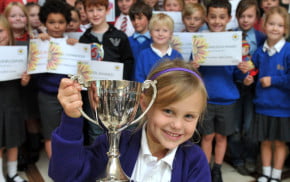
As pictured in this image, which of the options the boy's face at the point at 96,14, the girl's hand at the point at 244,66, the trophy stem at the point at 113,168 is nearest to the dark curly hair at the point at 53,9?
the boy's face at the point at 96,14

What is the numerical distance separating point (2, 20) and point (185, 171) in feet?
5.53

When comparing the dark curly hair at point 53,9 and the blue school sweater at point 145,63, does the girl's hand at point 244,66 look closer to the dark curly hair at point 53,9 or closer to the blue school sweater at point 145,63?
the blue school sweater at point 145,63

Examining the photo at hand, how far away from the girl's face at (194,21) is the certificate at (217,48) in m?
0.39

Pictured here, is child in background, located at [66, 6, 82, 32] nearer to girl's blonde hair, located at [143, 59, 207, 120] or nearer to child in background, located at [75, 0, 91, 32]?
child in background, located at [75, 0, 91, 32]

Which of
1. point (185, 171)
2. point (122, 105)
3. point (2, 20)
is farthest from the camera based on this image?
point (2, 20)

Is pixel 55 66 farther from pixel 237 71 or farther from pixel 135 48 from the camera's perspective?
pixel 237 71

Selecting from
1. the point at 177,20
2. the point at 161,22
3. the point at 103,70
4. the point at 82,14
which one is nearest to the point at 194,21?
the point at 177,20

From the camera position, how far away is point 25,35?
7.73 feet

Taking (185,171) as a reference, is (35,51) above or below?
above

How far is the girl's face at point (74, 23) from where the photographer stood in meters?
2.38

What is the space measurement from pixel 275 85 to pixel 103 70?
1212 mm

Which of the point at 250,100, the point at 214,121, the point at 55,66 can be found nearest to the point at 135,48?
the point at 55,66

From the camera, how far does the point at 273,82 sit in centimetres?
201

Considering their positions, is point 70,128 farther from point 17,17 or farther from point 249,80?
point 17,17
